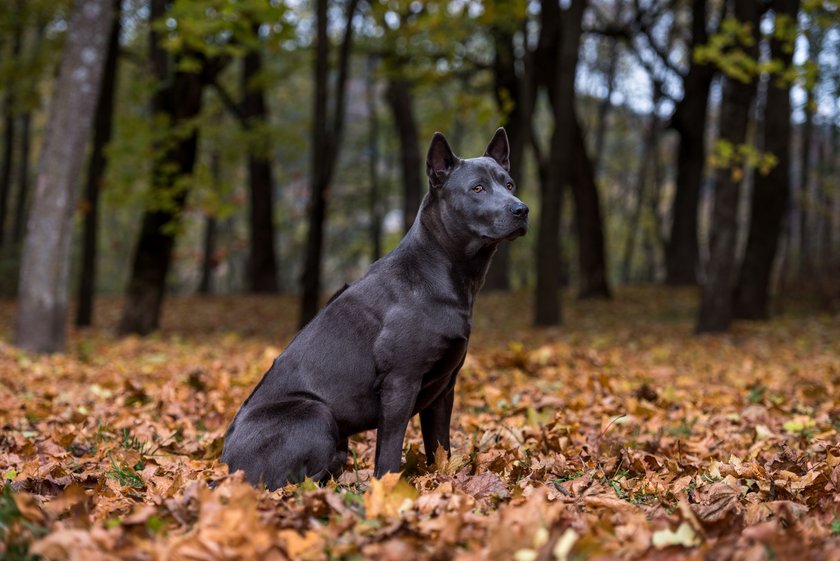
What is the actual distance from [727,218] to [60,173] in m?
10.9

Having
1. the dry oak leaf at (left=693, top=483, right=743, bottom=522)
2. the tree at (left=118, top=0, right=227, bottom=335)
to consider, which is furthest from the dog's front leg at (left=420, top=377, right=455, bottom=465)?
the tree at (left=118, top=0, right=227, bottom=335)

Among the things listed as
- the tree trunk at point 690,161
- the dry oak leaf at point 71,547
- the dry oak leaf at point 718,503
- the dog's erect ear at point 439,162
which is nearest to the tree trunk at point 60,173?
the dog's erect ear at point 439,162

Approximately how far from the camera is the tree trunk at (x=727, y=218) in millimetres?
14812

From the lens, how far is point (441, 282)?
4.07 metres

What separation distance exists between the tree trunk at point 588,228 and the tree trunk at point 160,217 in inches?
396

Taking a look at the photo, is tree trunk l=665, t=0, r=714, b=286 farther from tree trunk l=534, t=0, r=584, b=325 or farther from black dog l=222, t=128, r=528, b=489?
black dog l=222, t=128, r=528, b=489

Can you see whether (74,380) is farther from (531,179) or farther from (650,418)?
(531,179)

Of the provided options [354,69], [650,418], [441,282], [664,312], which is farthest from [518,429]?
[354,69]

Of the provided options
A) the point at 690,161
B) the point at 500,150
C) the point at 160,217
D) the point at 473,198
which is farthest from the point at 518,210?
the point at 690,161

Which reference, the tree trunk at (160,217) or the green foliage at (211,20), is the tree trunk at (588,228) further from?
the green foliage at (211,20)

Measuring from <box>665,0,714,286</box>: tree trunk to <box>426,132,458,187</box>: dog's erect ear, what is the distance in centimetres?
1832

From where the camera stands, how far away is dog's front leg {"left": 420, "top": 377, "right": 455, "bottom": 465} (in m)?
4.47

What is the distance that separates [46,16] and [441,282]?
62.3ft

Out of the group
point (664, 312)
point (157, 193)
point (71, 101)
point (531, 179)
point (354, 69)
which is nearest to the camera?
point (71, 101)
